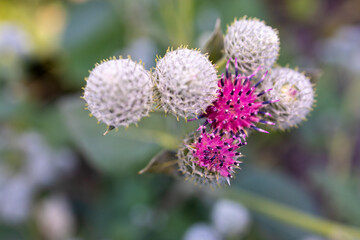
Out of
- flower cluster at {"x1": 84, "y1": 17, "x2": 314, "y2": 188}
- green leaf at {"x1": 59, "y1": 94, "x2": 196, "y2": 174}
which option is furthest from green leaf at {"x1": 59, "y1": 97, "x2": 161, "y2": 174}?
flower cluster at {"x1": 84, "y1": 17, "x2": 314, "y2": 188}

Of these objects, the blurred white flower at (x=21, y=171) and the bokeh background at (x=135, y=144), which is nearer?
the bokeh background at (x=135, y=144)

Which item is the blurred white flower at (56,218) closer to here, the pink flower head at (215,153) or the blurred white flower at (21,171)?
the blurred white flower at (21,171)

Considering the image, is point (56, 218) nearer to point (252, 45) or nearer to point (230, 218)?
point (230, 218)

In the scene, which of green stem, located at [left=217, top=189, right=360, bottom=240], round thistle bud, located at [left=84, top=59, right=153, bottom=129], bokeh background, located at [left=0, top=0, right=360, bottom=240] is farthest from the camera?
bokeh background, located at [left=0, top=0, right=360, bottom=240]

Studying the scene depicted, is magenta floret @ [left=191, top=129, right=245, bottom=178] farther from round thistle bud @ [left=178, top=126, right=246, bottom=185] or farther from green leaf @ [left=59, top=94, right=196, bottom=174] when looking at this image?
green leaf @ [left=59, top=94, right=196, bottom=174]

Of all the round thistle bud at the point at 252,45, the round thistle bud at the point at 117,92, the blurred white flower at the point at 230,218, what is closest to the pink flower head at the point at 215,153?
the round thistle bud at the point at 117,92

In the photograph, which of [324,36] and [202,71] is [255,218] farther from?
[324,36]
